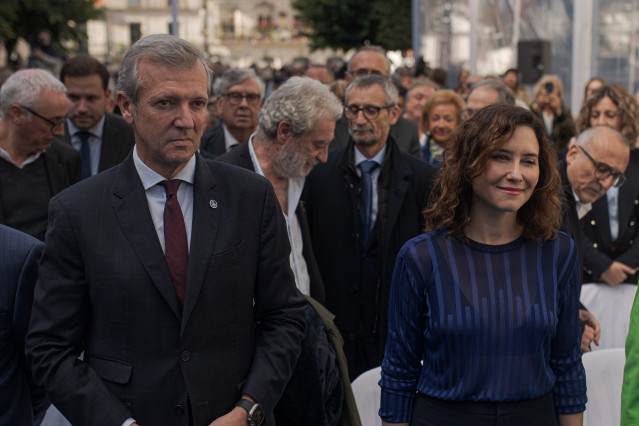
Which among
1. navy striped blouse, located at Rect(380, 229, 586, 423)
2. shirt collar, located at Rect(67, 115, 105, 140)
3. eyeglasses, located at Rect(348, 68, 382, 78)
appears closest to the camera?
navy striped blouse, located at Rect(380, 229, 586, 423)

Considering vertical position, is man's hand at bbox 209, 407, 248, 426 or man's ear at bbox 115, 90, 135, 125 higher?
man's ear at bbox 115, 90, 135, 125

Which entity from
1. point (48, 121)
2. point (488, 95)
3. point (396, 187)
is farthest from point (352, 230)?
point (488, 95)

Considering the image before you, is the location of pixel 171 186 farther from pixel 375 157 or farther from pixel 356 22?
pixel 356 22

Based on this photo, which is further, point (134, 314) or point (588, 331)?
point (588, 331)

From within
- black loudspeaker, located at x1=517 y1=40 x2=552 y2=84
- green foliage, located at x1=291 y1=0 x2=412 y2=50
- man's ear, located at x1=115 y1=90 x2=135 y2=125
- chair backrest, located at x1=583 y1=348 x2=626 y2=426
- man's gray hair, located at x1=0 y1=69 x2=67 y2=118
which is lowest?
chair backrest, located at x1=583 y1=348 x2=626 y2=426

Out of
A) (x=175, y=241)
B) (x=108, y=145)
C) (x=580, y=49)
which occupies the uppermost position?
(x=580, y=49)

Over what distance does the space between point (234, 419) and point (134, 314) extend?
17.0 inches

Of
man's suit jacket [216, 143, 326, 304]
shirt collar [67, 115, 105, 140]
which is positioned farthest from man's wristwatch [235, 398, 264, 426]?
shirt collar [67, 115, 105, 140]

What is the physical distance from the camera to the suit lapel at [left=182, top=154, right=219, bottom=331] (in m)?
2.13

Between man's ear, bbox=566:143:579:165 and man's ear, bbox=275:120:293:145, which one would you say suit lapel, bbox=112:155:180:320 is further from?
man's ear, bbox=566:143:579:165

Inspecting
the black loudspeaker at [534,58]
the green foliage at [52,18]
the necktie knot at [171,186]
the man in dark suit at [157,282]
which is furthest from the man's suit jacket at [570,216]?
the green foliage at [52,18]

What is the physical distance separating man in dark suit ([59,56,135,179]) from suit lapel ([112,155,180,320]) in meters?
2.92

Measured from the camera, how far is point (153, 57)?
2.18 metres

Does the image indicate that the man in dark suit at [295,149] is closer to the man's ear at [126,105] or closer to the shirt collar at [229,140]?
the man's ear at [126,105]
